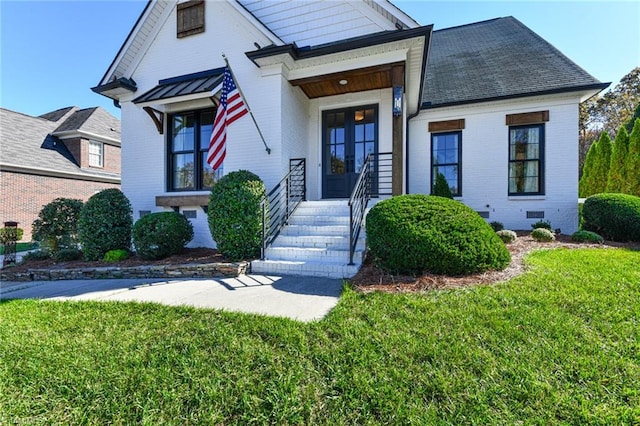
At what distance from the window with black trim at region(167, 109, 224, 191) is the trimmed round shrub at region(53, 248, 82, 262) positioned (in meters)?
2.73

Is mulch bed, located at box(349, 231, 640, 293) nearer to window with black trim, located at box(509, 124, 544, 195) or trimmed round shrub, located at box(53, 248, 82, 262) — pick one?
window with black trim, located at box(509, 124, 544, 195)

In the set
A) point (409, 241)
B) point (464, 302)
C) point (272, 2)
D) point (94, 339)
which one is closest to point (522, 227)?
point (409, 241)

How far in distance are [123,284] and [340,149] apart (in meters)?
5.95

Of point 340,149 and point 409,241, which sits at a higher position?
point 340,149

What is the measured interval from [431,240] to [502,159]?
248 inches

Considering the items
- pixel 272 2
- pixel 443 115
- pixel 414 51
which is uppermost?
pixel 272 2

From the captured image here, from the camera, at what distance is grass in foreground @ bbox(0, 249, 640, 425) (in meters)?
2.02

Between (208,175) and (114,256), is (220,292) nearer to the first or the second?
(114,256)

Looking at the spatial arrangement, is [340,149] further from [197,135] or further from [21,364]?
[21,364]

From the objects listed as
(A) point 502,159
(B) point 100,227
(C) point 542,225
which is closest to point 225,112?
(B) point 100,227

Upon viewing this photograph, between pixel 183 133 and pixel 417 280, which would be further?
pixel 183 133

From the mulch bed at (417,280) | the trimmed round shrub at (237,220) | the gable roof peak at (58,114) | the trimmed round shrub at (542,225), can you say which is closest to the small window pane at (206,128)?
the trimmed round shrub at (237,220)

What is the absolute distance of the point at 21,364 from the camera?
8.70 feet

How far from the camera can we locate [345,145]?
8.38 meters
